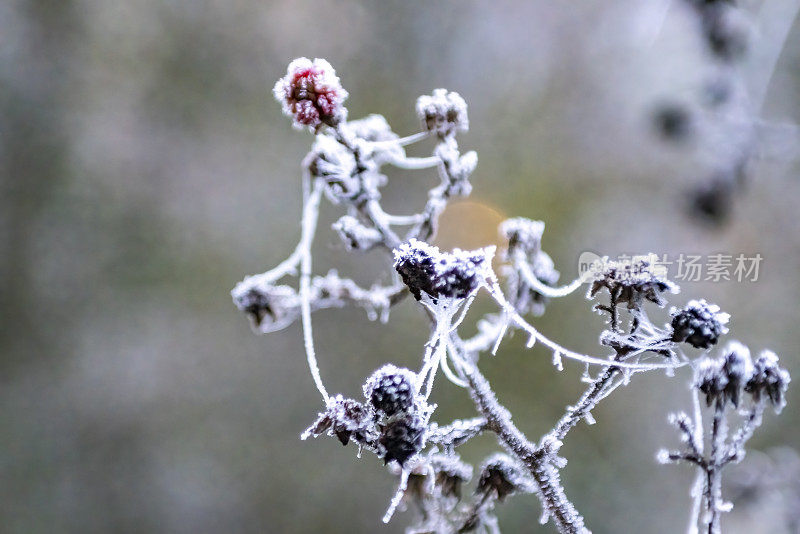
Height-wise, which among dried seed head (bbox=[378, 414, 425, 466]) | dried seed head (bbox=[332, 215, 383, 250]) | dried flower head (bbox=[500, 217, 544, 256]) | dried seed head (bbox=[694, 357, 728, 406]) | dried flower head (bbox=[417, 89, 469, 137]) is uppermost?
dried flower head (bbox=[417, 89, 469, 137])

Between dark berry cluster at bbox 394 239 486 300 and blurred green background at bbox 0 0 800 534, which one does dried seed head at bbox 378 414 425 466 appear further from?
blurred green background at bbox 0 0 800 534

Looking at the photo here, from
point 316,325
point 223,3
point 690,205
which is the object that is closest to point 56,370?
point 316,325

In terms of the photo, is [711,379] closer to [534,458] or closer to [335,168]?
[534,458]

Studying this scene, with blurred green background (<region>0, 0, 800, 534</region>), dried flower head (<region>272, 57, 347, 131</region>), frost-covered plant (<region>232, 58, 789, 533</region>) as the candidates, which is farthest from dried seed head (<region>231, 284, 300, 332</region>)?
blurred green background (<region>0, 0, 800, 534</region>)

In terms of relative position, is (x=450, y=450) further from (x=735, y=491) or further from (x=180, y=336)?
(x=180, y=336)

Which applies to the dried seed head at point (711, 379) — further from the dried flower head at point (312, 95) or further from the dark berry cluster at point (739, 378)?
the dried flower head at point (312, 95)

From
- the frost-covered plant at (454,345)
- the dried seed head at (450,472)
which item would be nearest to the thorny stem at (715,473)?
the frost-covered plant at (454,345)
